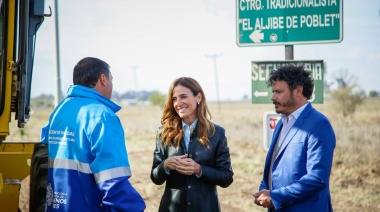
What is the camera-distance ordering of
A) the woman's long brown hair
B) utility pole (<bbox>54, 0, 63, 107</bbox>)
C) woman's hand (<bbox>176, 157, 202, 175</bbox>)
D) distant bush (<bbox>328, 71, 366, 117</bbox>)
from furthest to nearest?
distant bush (<bbox>328, 71, 366, 117</bbox>) → utility pole (<bbox>54, 0, 63, 107</bbox>) → the woman's long brown hair → woman's hand (<bbox>176, 157, 202, 175</bbox>)

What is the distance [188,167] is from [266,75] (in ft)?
5.33

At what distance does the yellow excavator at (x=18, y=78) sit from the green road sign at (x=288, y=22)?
191cm

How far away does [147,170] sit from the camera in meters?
13.6

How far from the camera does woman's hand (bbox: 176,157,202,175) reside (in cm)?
430

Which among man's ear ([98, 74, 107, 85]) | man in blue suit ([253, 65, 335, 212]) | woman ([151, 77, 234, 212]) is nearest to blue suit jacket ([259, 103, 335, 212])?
man in blue suit ([253, 65, 335, 212])

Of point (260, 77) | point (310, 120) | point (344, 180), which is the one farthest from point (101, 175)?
point (344, 180)

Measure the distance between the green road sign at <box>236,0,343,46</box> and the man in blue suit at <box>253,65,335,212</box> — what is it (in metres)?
1.47

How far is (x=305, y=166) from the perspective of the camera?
3859 mm

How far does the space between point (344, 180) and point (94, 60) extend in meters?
9.18

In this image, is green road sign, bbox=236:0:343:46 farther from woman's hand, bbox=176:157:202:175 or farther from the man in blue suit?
woman's hand, bbox=176:157:202:175

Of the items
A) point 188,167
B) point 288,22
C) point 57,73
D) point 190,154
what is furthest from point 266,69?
point 57,73

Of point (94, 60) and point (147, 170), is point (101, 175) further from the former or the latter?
point (147, 170)

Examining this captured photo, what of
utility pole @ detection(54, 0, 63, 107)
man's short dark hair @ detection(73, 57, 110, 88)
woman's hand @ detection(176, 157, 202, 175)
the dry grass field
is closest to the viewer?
man's short dark hair @ detection(73, 57, 110, 88)

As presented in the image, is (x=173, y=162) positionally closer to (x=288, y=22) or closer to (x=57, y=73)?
(x=288, y=22)
